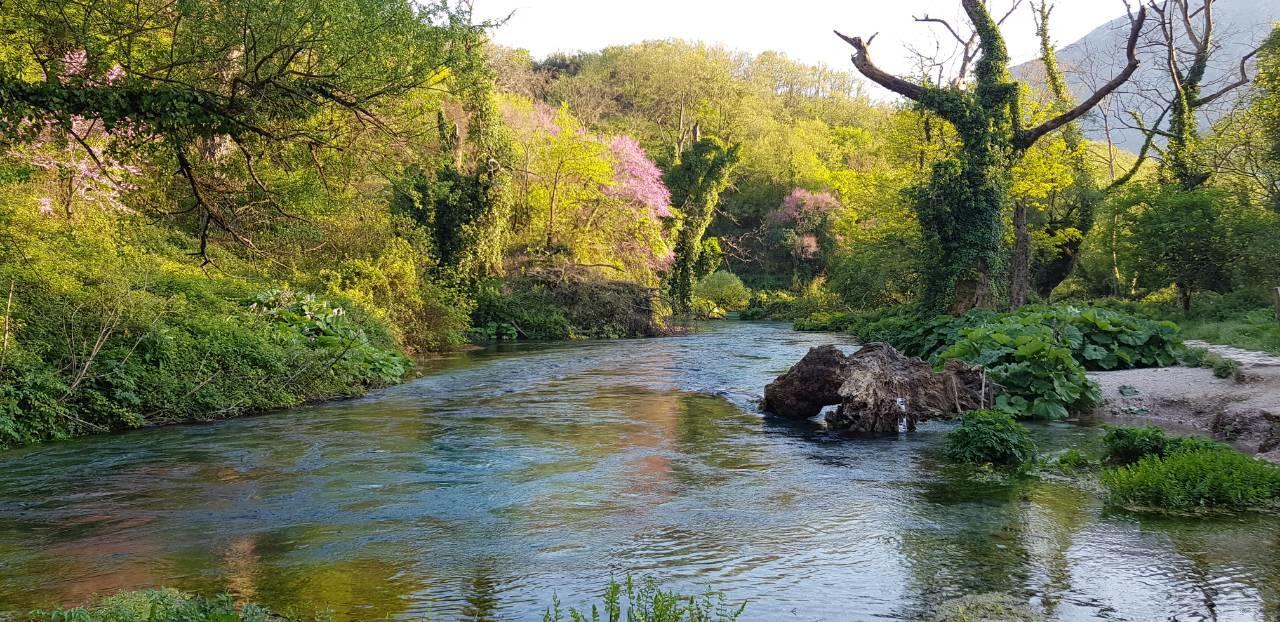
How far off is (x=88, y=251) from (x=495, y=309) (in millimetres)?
16395

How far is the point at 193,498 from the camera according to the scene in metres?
8.56

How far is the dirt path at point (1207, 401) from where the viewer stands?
34.0 ft

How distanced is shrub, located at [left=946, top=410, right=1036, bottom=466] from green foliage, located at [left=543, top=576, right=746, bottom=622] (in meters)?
5.06

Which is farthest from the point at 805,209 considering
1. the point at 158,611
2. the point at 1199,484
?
the point at 158,611

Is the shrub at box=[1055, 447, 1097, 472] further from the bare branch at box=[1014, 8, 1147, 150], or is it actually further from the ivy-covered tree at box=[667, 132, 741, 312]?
the ivy-covered tree at box=[667, 132, 741, 312]

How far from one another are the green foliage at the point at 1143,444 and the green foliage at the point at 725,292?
38.2 meters

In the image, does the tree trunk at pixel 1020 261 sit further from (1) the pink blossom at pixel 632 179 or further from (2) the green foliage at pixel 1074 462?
(2) the green foliage at pixel 1074 462

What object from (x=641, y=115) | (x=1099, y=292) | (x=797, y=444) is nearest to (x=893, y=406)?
(x=797, y=444)

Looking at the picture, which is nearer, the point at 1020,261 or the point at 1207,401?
the point at 1207,401

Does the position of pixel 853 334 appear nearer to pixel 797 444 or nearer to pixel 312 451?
pixel 797 444

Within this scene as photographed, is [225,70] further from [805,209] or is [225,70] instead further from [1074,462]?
[805,209]

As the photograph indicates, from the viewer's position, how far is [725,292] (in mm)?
48219

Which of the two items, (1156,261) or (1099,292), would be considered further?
(1099,292)

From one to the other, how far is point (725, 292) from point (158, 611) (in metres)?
44.3
